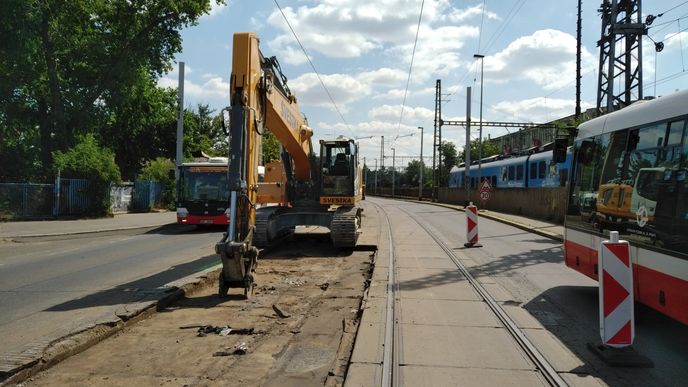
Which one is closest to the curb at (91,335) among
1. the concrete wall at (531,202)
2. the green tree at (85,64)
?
the concrete wall at (531,202)

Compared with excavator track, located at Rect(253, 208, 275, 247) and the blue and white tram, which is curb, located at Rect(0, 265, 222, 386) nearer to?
excavator track, located at Rect(253, 208, 275, 247)

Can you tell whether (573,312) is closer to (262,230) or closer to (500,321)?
(500,321)

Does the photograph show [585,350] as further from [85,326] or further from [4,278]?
[4,278]

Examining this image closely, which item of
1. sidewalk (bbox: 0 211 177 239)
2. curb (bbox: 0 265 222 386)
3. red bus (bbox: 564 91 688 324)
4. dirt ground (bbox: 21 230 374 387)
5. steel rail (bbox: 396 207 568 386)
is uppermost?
red bus (bbox: 564 91 688 324)

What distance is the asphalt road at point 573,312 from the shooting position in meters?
5.07

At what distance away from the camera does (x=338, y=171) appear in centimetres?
1548

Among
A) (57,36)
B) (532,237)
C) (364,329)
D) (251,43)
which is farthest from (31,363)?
(57,36)

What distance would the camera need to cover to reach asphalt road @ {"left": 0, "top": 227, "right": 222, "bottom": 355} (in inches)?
258

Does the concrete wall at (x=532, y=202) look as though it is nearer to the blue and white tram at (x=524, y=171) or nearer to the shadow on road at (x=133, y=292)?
the blue and white tram at (x=524, y=171)

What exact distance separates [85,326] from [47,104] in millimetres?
30868

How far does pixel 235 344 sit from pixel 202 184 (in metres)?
15.8

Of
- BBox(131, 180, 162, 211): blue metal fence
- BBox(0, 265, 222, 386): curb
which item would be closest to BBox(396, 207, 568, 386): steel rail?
BBox(0, 265, 222, 386): curb

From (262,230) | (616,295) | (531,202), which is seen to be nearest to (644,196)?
(616,295)

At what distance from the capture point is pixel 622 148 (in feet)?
23.2
